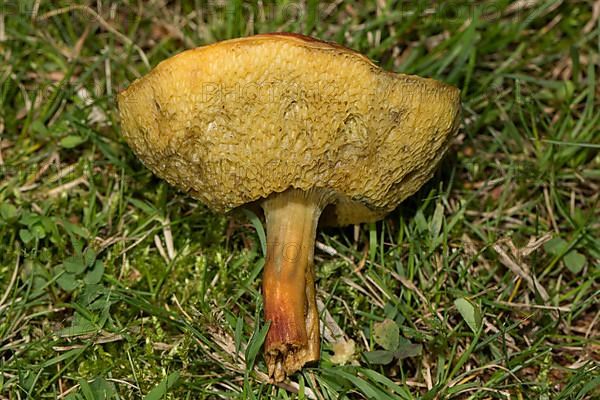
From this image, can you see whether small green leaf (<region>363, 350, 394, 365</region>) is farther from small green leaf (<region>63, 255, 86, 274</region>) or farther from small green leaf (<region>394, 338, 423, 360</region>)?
small green leaf (<region>63, 255, 86, 274</region>)

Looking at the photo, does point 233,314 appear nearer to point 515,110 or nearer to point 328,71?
point 328,71

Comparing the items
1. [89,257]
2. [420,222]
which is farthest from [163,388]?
[420,222]

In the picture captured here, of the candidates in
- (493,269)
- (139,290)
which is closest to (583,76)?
(493,269)

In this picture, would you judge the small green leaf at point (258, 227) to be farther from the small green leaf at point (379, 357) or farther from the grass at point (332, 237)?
the small green leaf at point (379, 357)

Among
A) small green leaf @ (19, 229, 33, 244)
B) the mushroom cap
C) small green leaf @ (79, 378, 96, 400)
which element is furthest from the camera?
small green leaf @ (19, 229, 33, 244)

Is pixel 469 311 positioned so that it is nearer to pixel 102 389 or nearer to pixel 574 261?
pixel 574 261

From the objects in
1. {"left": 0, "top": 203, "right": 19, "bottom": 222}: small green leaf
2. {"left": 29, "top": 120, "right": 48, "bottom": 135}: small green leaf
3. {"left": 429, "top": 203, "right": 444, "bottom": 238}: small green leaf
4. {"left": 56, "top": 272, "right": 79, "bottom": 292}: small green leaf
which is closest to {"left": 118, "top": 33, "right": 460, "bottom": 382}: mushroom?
{"left": 429, "top": 203, "right": 444, "bottom": 238}: small green leaf
